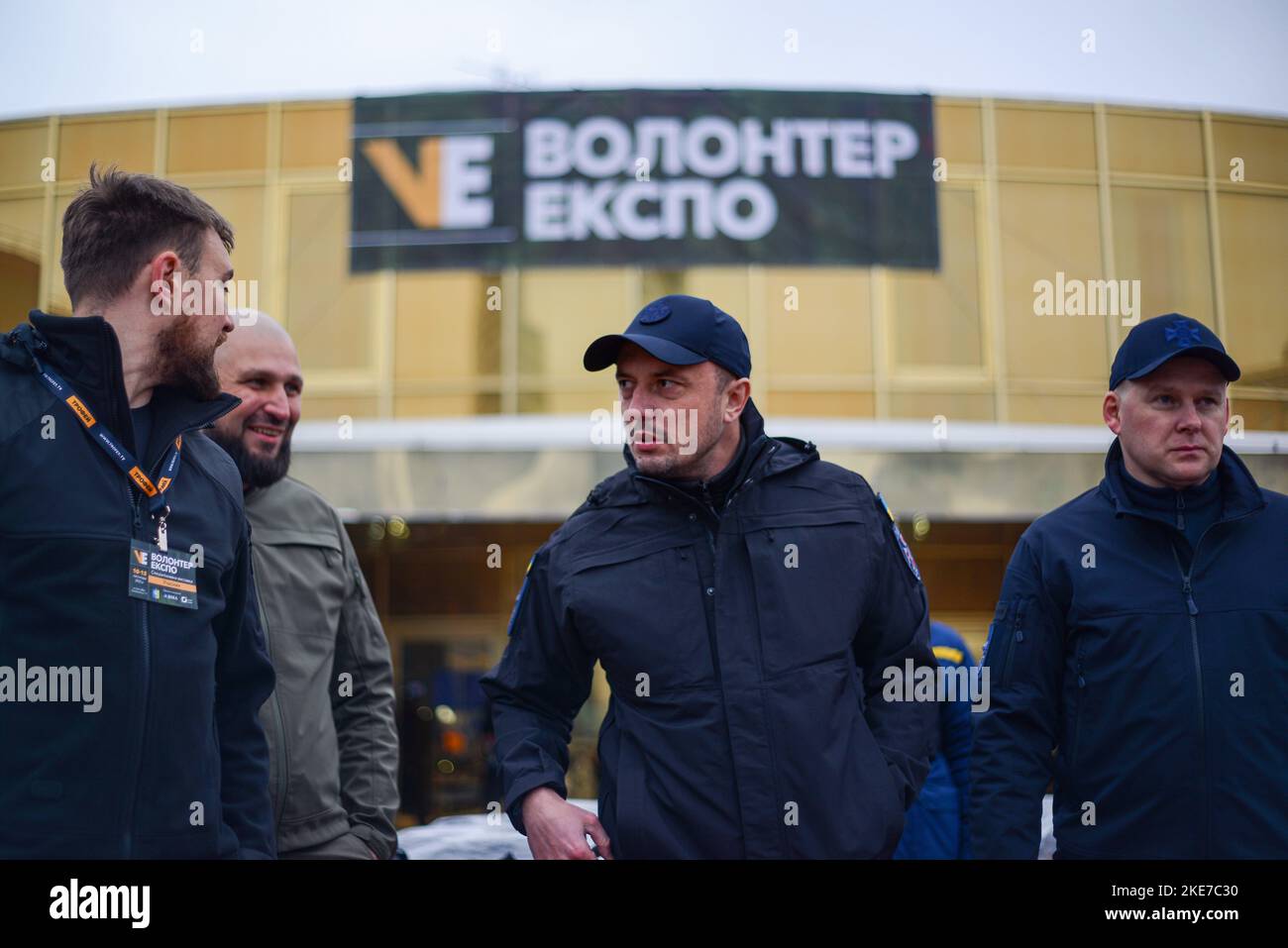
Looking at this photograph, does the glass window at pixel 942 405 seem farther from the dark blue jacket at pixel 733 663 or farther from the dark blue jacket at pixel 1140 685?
the dark blue jacket at pixel 733 663

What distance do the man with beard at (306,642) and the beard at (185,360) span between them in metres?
0.73

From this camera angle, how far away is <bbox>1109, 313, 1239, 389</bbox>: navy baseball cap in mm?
2766

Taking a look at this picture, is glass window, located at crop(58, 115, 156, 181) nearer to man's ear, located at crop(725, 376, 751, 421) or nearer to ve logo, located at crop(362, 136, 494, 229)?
ve logo, located at crop(362, 136, 494, 229)

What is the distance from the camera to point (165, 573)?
222 cm

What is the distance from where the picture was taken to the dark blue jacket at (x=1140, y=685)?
258 cm

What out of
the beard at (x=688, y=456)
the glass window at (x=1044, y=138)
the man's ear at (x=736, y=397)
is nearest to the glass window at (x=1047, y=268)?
the glass window at (x=1044, y=138)

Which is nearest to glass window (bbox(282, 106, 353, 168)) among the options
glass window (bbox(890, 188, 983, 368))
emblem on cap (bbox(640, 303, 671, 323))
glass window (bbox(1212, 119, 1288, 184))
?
glass window (bbox(890, 188, 983, 368))

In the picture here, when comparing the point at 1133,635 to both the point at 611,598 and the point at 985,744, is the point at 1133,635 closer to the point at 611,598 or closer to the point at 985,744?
the point at 985,744

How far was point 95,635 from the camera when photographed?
6.91ft

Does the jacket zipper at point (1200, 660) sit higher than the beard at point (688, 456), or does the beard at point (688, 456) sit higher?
the beard at point (688, 456)

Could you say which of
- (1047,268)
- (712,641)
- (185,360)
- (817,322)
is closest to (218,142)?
(817,322)

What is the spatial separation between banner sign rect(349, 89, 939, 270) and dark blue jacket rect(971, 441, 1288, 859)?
24.0ft

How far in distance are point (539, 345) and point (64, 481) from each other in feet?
27.5

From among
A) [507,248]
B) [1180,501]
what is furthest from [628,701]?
[507,248]
